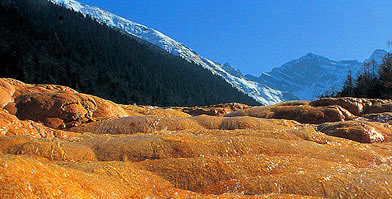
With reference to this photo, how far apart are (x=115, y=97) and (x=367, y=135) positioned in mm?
101505

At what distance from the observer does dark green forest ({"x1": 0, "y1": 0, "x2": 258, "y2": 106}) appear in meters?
93.8

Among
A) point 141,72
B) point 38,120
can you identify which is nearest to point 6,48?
point 141,72

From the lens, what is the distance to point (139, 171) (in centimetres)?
598

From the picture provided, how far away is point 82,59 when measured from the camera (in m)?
115

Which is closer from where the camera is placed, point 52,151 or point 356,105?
point 52,151

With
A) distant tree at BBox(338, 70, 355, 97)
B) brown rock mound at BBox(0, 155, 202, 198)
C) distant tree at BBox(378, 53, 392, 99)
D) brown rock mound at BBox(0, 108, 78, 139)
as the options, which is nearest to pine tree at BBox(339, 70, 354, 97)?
Result: distant tree at BBox(338, 70, 355, 97)

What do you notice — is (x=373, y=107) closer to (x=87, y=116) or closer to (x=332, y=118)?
(x=332, y=118)

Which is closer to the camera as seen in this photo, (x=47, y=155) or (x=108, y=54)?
(x=47, y=155)

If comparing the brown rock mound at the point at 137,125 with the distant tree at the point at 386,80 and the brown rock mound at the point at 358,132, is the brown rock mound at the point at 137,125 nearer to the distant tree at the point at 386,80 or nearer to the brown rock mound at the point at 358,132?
the brown rock mound at the point at 358,132

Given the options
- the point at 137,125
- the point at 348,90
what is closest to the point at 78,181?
the point at 137,125

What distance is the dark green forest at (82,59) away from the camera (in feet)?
308

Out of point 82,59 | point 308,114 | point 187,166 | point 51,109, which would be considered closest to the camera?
point 187,166

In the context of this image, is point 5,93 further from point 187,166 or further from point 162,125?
point 187,166

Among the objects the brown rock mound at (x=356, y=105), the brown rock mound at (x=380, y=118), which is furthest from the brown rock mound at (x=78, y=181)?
the brown rock mound at (x=356, y=105)
